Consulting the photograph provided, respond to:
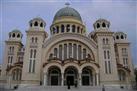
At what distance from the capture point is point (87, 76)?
2930cm

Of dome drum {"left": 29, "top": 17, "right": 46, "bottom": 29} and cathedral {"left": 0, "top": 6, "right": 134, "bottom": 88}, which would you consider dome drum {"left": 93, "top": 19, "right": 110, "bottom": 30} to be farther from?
dome drum {"left": 29, "top": 17, "right": 46, "bottom": 29}

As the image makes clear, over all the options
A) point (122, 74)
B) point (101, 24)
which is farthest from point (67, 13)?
point (122, 74)

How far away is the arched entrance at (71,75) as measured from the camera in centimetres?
2867

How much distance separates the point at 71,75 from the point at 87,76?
2532 millimetres

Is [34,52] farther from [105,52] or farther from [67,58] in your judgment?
[105,52]

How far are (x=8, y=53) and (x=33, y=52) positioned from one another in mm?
7823

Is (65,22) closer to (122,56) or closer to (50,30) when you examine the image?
(50,30)

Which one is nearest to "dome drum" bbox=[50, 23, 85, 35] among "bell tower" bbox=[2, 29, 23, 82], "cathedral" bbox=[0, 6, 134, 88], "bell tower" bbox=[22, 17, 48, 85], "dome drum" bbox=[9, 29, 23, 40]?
"cathedral" bbox=[0, 6, 134, 88]

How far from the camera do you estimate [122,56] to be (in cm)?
3478

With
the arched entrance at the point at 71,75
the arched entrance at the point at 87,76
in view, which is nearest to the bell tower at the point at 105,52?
the arched entrance at the point at 87,76

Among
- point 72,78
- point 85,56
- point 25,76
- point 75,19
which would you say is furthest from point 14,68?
point 75,19

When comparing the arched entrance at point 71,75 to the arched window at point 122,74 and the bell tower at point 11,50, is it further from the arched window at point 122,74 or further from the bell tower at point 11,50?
the bell tower at point 11,50

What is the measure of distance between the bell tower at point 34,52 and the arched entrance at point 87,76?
22.4ft

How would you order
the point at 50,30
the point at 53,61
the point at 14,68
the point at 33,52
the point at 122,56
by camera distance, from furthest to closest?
1. the point at 50,30
2. the point at 122,56
3. the point at 14,68
4. the point at 33,52
5. the point at 53,61
